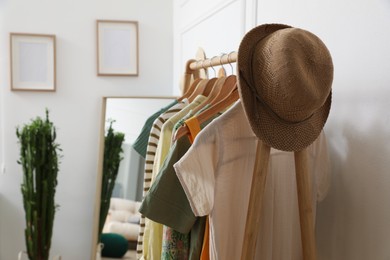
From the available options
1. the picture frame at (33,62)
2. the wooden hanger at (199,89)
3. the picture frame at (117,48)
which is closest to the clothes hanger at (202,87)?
the wooden hanger at (199,89)

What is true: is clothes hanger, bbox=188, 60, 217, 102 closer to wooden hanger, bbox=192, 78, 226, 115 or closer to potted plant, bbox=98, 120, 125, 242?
wooden hanger, bbox=192, 78, 226, 115

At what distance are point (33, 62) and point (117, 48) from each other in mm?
556

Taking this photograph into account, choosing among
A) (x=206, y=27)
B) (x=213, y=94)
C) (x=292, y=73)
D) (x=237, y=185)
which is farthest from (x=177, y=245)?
(x=206, y=27)

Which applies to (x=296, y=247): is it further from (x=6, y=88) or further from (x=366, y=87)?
(x=6, y=88)

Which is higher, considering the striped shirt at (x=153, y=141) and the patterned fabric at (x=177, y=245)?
the striped shirt at (x=153, y=141)

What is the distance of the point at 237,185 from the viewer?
115cm

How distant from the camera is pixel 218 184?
43.8 inches

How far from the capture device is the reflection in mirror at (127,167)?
9.30 feet

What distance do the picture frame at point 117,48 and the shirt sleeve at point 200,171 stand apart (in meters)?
2.07

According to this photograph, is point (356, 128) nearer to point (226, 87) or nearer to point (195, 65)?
point (226, 87)

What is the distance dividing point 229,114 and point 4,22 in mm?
2351

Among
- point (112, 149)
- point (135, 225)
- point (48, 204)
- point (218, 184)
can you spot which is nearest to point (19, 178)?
point (48, 204)

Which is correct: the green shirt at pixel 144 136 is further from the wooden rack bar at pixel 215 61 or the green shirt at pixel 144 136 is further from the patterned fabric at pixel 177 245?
the patterned fabric at pixel 177 245

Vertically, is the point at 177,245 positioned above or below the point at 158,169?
below
